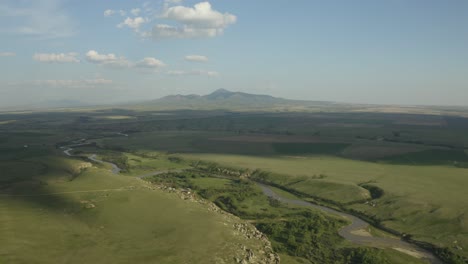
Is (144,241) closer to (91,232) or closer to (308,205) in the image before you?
(91,232)

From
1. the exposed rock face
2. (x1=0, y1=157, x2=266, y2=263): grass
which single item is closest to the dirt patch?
the exposed rock face

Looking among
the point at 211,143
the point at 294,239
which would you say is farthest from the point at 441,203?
the point at 211,143

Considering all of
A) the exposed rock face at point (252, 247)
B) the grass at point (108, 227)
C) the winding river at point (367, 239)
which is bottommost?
the winding river at point (367, 239)

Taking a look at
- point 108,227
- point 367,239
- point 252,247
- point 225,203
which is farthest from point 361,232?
point 108,227

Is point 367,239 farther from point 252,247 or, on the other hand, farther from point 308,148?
point 308,148

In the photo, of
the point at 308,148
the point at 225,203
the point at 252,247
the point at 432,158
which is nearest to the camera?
the point at 252,247

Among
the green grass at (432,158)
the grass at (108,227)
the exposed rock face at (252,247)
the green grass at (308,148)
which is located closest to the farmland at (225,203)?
the grass at (108,227)

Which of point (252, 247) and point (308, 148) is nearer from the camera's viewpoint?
point (252, 247)

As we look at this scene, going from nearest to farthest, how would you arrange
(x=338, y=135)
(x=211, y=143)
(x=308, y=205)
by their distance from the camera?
(x=308, y=205) → (x=211, y=143) → (x=338, y=135)

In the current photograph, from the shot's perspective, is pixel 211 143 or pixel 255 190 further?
pixel 211 143

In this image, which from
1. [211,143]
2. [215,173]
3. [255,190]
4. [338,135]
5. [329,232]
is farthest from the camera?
[338,135]

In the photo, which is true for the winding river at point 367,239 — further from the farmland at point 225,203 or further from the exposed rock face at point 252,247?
the exposed rock face at point 252,247
